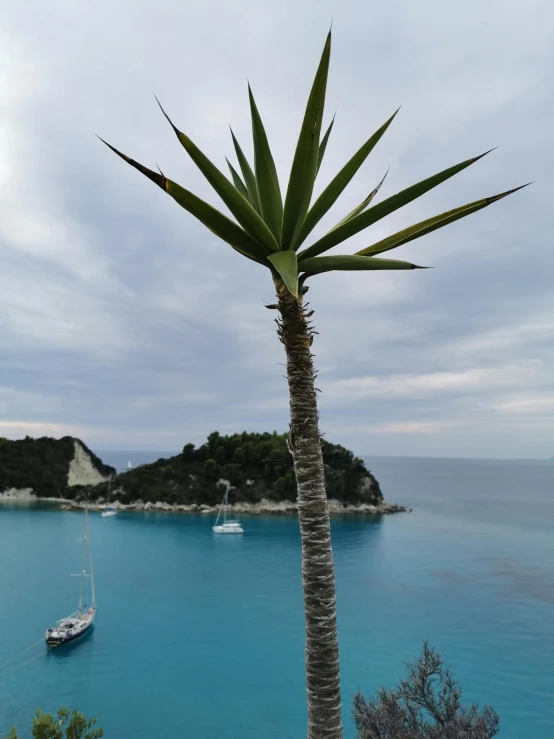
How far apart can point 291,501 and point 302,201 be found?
223 ft

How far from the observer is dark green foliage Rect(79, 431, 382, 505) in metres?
69.4

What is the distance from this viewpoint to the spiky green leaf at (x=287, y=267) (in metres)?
2.57

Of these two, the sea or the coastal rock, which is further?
the coastal rock

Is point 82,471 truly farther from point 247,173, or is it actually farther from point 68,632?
point 247,173

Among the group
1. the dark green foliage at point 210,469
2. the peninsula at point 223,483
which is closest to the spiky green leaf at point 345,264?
the peninsula at point 223,483

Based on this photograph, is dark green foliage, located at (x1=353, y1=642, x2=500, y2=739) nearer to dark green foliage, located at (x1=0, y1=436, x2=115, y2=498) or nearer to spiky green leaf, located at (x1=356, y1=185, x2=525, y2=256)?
spiky green leaf, located at (x1=356, y1=185, x2=525, y2=256)

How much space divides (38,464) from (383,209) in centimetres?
9463

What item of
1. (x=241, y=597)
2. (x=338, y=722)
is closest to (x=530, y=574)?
(x=241, y=597)

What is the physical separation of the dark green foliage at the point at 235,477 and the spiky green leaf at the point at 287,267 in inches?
2611

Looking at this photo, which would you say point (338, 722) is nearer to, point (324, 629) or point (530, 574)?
point (324, 629)

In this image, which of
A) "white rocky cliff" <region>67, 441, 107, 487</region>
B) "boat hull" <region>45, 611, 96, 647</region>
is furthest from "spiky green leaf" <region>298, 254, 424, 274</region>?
"white rocky cliff" <region>67, 441, 107, 487</region>

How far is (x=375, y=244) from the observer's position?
3.33 metres

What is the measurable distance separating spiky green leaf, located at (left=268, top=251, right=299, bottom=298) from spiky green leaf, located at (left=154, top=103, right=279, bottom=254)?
0.18 metres

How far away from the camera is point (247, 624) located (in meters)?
27.9
